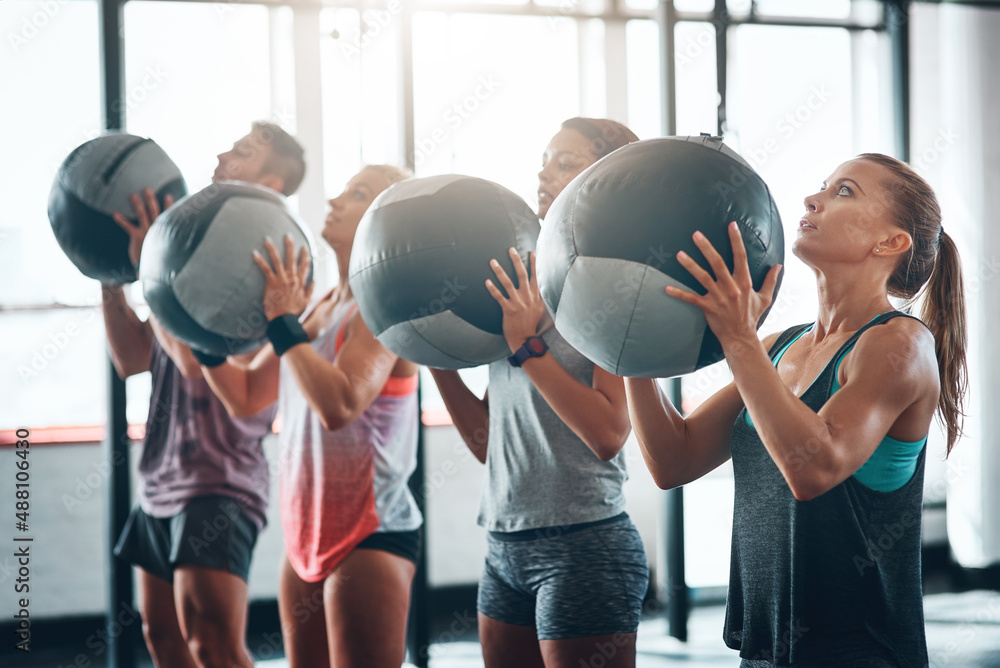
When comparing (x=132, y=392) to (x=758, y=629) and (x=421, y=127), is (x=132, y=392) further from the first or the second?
(x=758, y=629)

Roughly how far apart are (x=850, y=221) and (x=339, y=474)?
3.82 feet

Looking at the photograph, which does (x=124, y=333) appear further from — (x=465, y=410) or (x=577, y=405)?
(x=577, y=405)

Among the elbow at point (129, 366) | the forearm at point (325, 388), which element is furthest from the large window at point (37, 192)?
the forearm at point (325, 388)

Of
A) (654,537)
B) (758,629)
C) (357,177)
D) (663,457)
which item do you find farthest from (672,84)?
Result: (758,629)

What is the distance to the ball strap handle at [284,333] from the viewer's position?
67.7 inches

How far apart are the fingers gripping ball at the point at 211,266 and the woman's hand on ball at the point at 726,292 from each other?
100 cm

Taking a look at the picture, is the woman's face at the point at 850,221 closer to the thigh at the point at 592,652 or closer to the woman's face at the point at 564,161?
the woman's face at the point at 564,161

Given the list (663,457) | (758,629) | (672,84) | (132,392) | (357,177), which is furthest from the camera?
(132,392)

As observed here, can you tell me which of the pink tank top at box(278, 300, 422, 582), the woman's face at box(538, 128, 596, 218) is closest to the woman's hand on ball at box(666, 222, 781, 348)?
the woman's face at box(538, 128, 596, 218)

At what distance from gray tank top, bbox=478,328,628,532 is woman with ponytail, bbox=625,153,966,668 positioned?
0.63ft

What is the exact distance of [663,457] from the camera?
130cm

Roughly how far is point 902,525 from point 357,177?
1374 millimetres

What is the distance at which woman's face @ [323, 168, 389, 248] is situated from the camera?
1.87 m

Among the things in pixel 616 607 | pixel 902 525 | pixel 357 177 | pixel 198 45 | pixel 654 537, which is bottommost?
pixel 654 537
